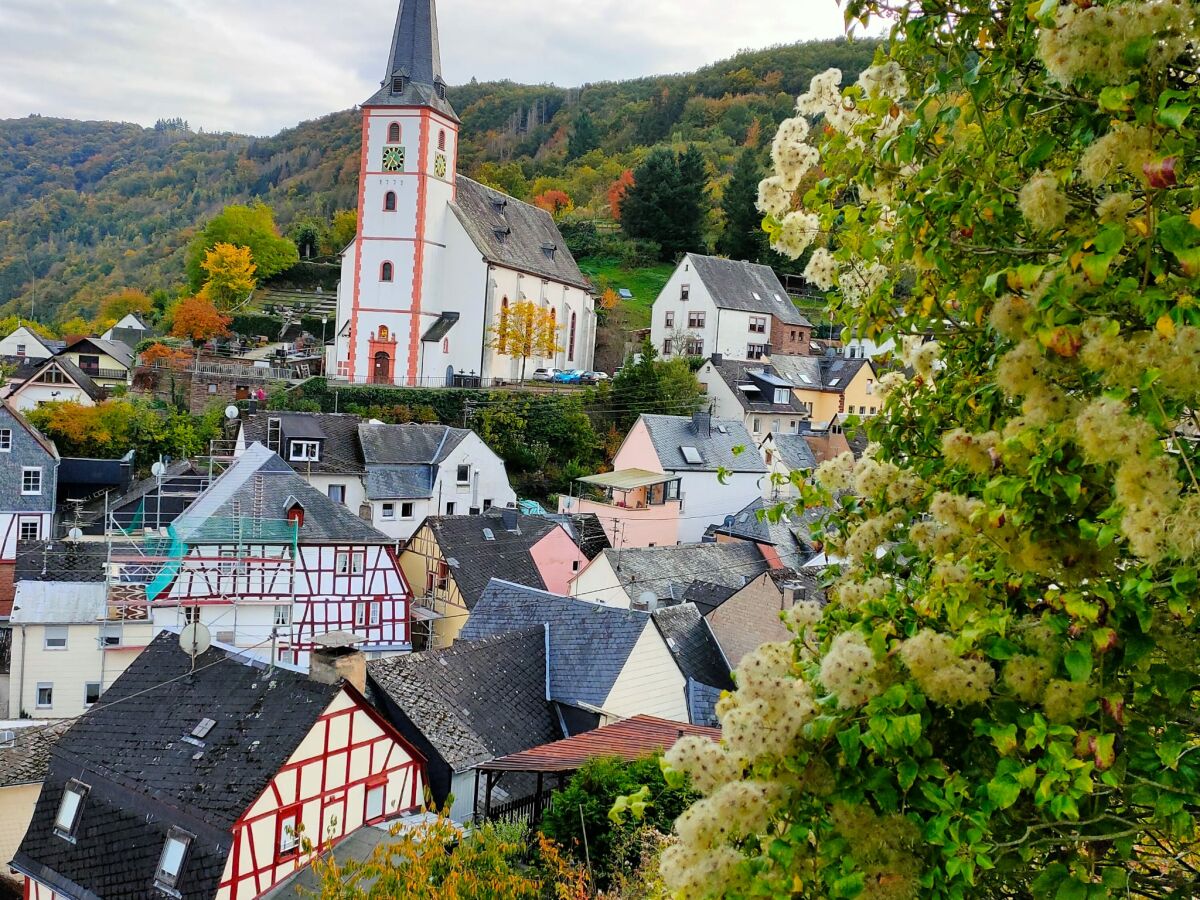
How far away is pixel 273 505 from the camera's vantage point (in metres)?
27.9

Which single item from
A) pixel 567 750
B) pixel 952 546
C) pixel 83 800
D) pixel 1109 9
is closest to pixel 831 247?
pixel 952 546

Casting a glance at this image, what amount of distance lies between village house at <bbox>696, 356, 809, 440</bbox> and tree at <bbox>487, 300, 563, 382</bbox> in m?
8.60

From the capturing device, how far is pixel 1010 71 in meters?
3.65

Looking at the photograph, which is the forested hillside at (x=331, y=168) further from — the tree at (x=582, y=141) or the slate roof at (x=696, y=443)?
the slate roof at (x=696, y=443)

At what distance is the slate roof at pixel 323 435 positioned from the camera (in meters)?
36.8

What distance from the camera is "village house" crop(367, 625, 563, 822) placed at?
56.4ft

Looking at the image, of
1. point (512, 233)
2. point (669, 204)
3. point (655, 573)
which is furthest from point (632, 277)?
point (655, 573)

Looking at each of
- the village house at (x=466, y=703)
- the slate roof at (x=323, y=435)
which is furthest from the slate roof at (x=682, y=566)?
the slate roof at (x=323, y=435)

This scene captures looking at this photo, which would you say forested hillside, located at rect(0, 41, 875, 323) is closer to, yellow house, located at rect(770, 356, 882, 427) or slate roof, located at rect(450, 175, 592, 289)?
slate roof, located at rect(450, 175, 592, 289)

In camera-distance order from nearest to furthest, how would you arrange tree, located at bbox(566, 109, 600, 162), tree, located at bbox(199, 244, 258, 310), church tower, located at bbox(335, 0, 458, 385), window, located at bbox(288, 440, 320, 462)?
window, located at bbox(288, 440, 320, 462) < church tower, located at bbox(335, 0, 458, 385) < tree, located at bbox(199, 244, 258, 310) < tree, located at bbox(566, 109, 600, 162)

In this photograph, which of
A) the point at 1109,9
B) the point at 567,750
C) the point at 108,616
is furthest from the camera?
the point at 108,616

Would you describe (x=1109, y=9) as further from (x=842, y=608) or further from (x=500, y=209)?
(x=500, y=209)

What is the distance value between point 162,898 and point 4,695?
56.4ft

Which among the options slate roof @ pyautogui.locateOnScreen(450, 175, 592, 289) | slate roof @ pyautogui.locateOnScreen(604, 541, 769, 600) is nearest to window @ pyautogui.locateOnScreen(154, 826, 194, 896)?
slate roof @ pyautogui.locateOnScreen(604, 541, 769, 600)
